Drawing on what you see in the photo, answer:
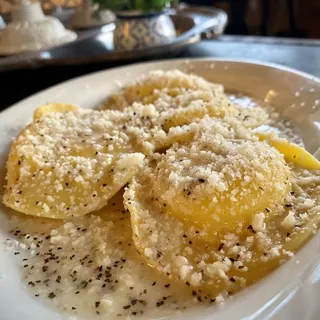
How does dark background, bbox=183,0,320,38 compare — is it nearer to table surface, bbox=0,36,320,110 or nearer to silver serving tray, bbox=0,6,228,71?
silver serving tray, bbox=0,6,228,71

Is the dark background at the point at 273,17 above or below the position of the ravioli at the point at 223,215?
below

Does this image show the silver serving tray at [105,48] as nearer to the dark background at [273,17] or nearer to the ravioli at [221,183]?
the ravioli at [221,183]

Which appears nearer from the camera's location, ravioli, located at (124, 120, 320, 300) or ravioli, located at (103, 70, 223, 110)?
ravioli, located at (124, 120, 320, 300)

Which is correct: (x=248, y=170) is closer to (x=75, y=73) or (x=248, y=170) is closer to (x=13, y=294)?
(x=13, y=294)

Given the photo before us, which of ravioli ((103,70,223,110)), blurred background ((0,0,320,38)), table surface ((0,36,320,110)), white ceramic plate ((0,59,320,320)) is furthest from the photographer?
blurred background ((0,0,320,38))

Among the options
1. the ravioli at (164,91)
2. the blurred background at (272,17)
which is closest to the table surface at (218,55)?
the ravioli at (164,91)

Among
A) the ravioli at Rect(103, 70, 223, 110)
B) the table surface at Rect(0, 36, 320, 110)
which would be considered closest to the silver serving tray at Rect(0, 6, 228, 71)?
the table surface at Rect(0, 36, 320, 110)

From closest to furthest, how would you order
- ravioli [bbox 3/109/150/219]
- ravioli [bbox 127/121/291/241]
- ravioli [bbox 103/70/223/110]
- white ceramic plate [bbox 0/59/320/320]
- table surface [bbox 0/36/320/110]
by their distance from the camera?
white ceramic plate [bbox 0/59/320/320]
ravioli [bbox 127/121/291/241]
ravioli [bbox 3/109/150/219]
ravioli [bbox 103/70/223/110]
table surface [bbox 0/36/320/110]
